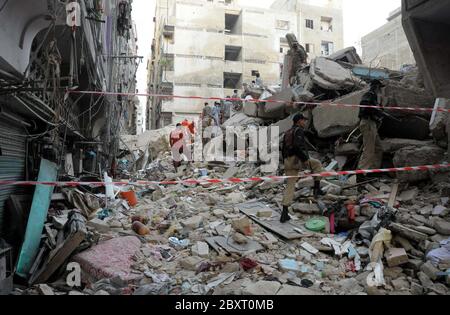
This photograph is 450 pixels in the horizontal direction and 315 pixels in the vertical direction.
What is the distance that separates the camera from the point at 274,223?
5.12 meters

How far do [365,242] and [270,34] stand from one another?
32.6 metres

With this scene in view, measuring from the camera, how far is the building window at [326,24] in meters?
36.1

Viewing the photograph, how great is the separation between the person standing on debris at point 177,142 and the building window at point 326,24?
3135 centimetres

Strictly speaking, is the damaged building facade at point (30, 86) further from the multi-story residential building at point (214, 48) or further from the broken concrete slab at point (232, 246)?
the multi-story residential building at point (214, 48)

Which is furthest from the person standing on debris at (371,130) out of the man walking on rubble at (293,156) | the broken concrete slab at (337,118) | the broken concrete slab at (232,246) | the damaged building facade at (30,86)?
the damaged building facade at (30,86)

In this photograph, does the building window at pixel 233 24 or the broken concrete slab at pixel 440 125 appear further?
the building window at pixel 233 24

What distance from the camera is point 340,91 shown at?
839 centimetres

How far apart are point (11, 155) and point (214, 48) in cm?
2836

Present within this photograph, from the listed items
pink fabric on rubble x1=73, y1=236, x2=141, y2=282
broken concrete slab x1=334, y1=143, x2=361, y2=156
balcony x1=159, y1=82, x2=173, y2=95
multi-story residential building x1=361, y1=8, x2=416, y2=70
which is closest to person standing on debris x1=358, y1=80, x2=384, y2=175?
broken concrete slab x1=334, y1=143, x2=361, y2=156

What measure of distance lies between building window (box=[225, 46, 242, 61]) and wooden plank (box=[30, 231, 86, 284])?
3051cm

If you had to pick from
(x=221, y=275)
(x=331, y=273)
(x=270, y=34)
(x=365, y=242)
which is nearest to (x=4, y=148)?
(x=221, y=275)

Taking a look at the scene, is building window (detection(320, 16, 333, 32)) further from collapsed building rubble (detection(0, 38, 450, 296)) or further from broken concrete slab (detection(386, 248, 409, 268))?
broken concrete slab (detection(386, 248, 409, 268))

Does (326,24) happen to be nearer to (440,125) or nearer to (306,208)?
(440,125)

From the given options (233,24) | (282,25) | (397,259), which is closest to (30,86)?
(397,259)
